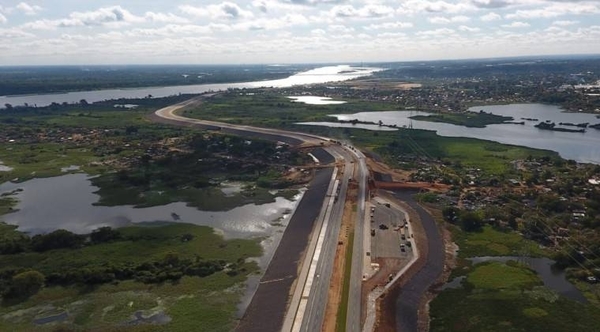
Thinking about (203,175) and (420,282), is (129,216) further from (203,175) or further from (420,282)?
(420,282)

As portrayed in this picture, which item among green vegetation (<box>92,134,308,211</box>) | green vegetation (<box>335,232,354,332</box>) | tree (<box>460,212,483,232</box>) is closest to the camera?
green vegetation (<box>335,232,354,332</box>)

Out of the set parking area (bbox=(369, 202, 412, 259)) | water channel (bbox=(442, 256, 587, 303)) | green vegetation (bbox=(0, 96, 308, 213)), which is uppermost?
green vegetation (bbox=(0, 96, 308, 213))

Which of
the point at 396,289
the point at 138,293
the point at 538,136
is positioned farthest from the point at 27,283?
the point at 538,136

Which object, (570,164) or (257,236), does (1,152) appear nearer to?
(257,236)

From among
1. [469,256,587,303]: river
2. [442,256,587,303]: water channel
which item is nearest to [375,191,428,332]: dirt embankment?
[442,256,587,303]: water channel

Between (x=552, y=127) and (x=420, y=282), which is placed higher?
(x=552, y=127)

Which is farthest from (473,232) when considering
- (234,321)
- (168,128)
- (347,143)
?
(168,128)

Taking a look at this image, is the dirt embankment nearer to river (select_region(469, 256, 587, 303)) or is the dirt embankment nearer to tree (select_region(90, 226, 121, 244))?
river (select_region(469, 256, 587, 303))
